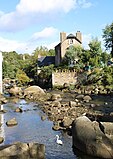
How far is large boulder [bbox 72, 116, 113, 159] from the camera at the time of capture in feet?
60.3

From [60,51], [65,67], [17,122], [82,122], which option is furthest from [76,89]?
[82,122]

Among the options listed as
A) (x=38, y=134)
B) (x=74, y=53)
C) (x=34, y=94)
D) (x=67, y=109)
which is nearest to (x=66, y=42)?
(x=74, y=53)

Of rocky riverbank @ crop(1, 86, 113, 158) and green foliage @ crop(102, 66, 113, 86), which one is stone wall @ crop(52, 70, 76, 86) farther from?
rocky riverbank @ crop(1, 86, 113, 158)

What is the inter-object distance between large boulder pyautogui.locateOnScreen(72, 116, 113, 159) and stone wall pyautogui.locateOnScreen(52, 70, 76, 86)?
Result: 5192cm

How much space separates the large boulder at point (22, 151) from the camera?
1690 cm

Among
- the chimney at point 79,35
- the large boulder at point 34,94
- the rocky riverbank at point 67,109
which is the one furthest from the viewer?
the chimney at point 79,35

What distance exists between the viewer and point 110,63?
253ft

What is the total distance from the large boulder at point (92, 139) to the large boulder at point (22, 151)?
2682mm

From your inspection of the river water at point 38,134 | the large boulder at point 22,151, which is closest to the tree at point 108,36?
the river water at point 38,134

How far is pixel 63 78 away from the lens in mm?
72750

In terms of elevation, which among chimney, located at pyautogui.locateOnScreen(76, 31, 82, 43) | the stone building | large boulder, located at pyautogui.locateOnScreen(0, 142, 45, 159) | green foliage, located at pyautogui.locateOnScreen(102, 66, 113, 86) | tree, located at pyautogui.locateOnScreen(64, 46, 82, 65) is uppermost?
chimney, located at pyautogui.locateOnScreen(76, 31, 82, 43)

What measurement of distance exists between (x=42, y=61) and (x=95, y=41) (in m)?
22.2

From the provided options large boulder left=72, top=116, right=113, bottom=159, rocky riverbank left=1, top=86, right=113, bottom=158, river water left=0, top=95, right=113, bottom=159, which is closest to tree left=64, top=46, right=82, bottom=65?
rocky riverbank left=1, top=86, right=113, bottom=158

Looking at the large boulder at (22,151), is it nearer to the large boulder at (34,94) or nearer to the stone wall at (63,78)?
the large boulder at (34,94)
